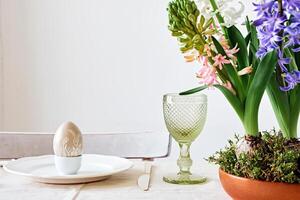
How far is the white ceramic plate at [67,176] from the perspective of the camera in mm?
992

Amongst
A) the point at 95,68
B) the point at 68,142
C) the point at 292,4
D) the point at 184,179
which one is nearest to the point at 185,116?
the point at 184,179

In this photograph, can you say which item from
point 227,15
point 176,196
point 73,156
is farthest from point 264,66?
point 73,156

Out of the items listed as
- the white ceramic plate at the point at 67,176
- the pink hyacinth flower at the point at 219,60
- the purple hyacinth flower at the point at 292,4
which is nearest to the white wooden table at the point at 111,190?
the white ceramic plate at the point at 67,176

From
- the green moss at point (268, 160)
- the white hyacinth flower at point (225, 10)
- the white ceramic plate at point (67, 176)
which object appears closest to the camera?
the green moss at point (268, 160)

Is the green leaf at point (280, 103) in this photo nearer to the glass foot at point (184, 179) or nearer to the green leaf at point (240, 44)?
the green leaf at point (240, 44)

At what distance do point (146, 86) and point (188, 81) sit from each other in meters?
0.20

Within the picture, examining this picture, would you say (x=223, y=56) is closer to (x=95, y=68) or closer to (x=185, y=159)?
(x=185, y=159)

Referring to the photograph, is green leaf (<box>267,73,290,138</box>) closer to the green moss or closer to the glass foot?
the green moss

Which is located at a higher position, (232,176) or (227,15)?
(227,15)

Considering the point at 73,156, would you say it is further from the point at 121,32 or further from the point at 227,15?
the point at 121,32

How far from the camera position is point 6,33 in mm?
2289

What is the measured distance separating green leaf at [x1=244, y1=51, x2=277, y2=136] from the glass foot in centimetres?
17

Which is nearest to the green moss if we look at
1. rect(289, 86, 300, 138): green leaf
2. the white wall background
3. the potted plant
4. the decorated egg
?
the potted plant

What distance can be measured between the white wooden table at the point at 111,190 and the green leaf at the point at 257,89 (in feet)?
0.47
